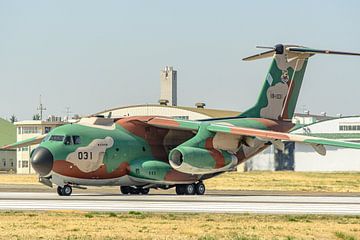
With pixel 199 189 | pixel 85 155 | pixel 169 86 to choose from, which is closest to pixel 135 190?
pixel 199 189

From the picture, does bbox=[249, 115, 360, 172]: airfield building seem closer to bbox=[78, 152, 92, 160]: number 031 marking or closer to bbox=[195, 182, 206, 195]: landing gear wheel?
bbox=[195, 182, 206, 195]: landing gear wheel

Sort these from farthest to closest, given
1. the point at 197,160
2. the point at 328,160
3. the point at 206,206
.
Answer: the point at 328,160 < the point at 197,160 < the point at 206,206

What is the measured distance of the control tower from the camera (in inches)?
4373

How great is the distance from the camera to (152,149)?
46844 millimetres

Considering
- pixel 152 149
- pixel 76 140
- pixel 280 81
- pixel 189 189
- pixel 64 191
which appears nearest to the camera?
pixel 64 191

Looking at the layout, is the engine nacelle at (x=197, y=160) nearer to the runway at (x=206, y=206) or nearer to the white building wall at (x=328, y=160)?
the runway at (x=206, y=206)

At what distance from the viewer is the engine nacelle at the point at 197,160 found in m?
44.1

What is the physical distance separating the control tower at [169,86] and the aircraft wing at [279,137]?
6519 centimetres

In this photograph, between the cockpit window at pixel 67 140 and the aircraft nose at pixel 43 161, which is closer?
the aircraft nose at pixel 43 161

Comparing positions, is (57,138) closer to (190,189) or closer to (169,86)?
(190,189)

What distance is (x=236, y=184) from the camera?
201 feet

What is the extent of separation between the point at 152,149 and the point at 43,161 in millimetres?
6699

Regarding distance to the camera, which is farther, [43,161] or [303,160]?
[303,160]

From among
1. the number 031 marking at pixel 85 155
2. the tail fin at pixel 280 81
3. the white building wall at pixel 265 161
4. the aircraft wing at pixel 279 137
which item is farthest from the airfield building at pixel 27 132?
the aircraft wing at pixel 279 137
